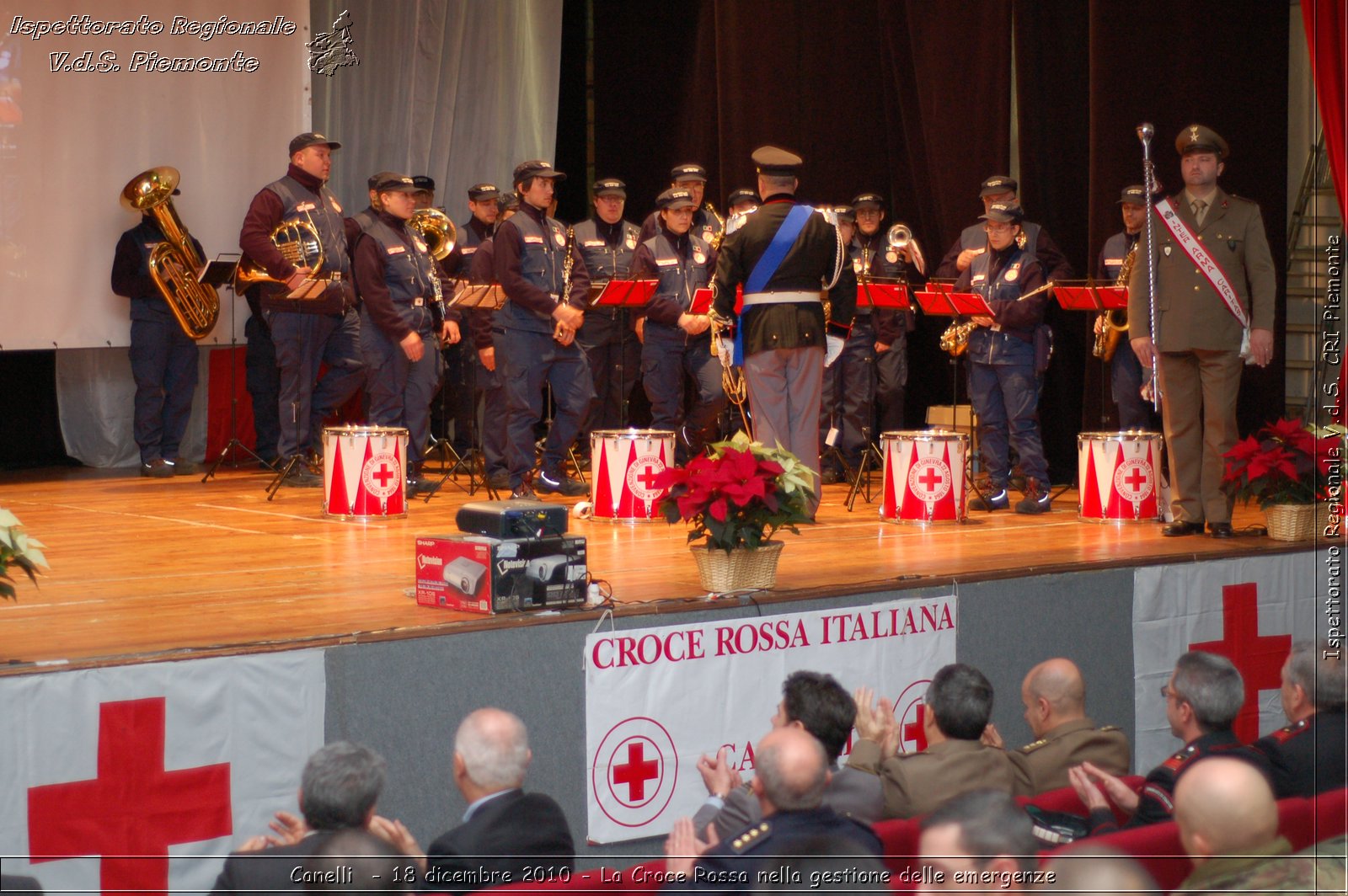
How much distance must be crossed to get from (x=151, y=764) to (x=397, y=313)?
4.86 metres

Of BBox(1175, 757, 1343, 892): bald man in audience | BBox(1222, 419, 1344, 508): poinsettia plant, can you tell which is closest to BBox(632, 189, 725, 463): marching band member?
BBox(1222, 419, 1344, 508): poinsettia plant

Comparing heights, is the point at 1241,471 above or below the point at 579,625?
above

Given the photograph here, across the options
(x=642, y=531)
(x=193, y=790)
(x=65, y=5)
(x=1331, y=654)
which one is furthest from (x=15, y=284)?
(x=1331, y=654)

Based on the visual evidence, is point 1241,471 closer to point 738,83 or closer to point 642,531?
point 642,531

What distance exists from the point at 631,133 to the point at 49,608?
8.82m

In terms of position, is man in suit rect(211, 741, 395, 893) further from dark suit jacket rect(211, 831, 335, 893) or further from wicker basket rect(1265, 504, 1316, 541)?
wicker basket rect(1265, 504, 1316, 541)

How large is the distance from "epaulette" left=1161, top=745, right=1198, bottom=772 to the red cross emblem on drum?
2067 millimetres

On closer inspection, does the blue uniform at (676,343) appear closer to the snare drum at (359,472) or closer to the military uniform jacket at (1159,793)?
the snare drum at (359,472)

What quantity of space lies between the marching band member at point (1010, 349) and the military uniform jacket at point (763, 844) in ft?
19.0

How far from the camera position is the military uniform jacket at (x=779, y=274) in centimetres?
784

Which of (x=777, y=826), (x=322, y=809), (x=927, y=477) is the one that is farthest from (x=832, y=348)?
(x=322, y=809)

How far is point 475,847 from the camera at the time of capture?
3764 mm

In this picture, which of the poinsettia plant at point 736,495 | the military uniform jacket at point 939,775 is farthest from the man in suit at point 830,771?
the poinsettia plant at point 736,495

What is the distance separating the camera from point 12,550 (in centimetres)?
464
